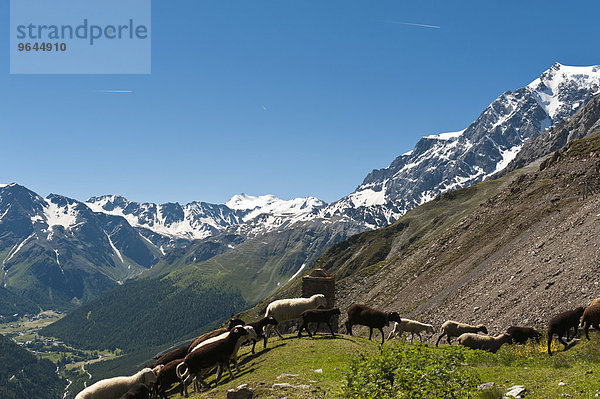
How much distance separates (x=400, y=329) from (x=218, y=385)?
16796 mm

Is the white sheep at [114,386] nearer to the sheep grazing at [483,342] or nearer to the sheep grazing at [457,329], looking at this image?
the sheep grazing at [483,342]

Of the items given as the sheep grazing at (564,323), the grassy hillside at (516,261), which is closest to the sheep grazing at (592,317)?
the sheep grazing at (564,323)

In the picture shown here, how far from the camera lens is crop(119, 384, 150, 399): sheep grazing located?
61.3 ft

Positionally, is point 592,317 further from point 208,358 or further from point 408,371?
point 208,358

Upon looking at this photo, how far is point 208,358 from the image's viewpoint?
72.1ft

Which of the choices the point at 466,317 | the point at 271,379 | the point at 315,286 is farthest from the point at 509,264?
the point at 271,379

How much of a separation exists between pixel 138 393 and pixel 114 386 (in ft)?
8.03

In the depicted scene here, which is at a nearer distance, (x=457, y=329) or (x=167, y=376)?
(x=167, y=376)

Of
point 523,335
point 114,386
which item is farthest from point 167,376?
point 523,335

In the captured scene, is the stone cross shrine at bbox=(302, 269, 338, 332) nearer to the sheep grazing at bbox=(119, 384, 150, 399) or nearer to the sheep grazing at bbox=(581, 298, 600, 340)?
the sheep grazing at bbox=(119, 384, 150, 399)

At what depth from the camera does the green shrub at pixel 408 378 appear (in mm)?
12148

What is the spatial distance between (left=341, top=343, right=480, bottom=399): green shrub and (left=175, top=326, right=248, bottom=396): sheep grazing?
966 centimetres

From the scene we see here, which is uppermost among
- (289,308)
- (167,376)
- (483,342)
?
(289,308)

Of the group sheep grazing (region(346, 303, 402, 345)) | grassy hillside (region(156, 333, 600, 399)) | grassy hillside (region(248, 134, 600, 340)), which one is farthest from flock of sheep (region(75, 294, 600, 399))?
grassy hillside (region(248, 134, 600, 340))
